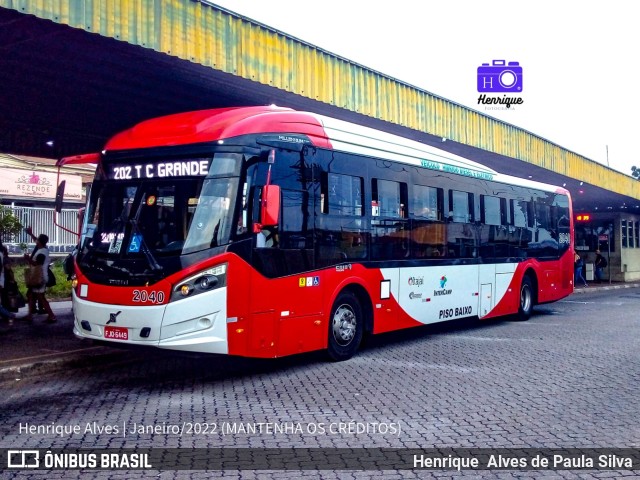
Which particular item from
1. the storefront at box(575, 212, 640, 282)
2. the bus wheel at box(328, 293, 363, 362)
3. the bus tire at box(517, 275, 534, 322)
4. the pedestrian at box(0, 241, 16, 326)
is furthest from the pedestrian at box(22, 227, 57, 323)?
the storefront at box(575, 212, 640, 282)

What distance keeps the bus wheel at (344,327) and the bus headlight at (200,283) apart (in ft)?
7.58

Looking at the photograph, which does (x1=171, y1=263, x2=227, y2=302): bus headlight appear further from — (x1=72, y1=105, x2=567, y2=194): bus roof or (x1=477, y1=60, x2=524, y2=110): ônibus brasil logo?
(x1=477, y1=60, x2=524, y2=110): ônibus brasil logo

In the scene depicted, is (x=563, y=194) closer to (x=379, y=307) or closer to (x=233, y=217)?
(x=379, y=307)

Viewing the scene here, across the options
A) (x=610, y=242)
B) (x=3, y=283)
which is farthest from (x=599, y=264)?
(x=3, y=283)

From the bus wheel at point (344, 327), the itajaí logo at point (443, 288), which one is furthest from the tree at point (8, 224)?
the bus wheel at point (344, 327)

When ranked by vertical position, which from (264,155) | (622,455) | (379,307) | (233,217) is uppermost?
(264,155)

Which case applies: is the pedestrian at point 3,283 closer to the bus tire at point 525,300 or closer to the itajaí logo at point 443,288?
the itajaí logo at point 443,288

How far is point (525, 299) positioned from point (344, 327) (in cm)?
779

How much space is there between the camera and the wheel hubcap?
393 inches

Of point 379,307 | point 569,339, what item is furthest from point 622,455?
point 569,339

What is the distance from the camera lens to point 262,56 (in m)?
11.4

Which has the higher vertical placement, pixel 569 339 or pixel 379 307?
pixel 379 307

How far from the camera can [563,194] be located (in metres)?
18.7

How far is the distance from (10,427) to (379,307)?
19.2 feet
